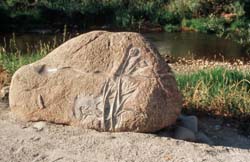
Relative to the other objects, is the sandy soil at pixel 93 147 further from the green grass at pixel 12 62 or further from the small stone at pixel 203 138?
the green grass at pixel 12 62

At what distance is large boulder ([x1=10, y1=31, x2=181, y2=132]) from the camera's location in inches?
197

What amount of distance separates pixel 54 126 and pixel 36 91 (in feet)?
1.18

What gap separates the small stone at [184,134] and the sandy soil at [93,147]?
9 cm

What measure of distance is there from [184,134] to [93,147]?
38.3 inches

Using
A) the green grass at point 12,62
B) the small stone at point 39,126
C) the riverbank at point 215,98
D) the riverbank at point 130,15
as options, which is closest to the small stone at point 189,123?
the riverbank at point 215,98

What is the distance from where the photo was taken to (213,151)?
16.1 feet

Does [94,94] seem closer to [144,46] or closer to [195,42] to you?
[144,46]

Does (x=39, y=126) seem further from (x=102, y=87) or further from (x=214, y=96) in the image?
(x=214, y=96)

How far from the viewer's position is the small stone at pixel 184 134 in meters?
5.28

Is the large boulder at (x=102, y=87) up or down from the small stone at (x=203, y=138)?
up

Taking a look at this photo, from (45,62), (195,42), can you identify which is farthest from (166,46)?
(45,62)

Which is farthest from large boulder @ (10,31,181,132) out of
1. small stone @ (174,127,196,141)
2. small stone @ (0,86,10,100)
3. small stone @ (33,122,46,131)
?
small stone @ (0,86,10,100)

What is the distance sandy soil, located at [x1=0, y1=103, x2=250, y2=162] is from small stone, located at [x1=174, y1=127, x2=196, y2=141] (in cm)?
9

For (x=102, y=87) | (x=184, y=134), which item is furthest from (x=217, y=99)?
(x=102, y=87)
